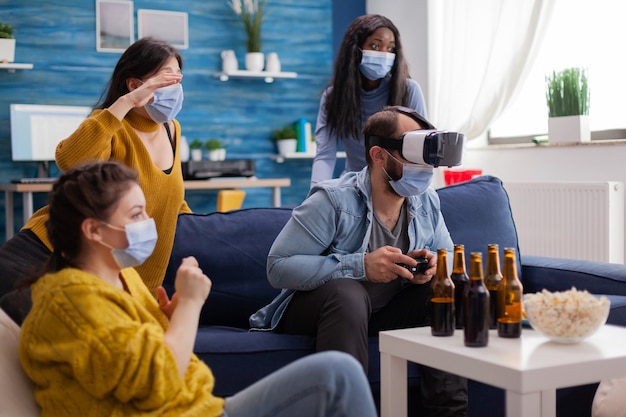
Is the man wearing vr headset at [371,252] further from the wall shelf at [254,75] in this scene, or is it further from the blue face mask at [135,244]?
the wall shelf at [254,75]

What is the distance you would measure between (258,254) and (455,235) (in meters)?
0.71

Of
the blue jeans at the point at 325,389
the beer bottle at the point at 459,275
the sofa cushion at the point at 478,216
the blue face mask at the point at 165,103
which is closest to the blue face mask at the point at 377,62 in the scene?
the sofa cushion at the point at 478,216

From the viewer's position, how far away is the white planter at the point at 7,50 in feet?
16.8

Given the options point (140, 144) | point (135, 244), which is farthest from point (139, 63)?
point (135, 244)

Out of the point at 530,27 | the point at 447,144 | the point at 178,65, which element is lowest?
the point at 447,144

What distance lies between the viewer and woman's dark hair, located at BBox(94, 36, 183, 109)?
256 cm

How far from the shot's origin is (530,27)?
4.67m

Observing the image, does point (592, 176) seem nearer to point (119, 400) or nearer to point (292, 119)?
point (292, 119)

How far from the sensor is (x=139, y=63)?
257 centimetres

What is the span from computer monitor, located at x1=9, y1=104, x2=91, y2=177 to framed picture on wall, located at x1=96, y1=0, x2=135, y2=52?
0.61m

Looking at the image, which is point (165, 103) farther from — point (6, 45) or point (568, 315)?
point (6, 45)

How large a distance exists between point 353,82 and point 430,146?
3.78 feet

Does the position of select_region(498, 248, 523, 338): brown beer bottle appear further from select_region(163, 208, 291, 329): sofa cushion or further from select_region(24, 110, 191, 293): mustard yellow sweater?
select_region(24, 110, 191, 293): mustard yellow sweater

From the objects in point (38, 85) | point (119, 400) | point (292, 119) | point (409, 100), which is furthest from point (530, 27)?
point (119, 400)
